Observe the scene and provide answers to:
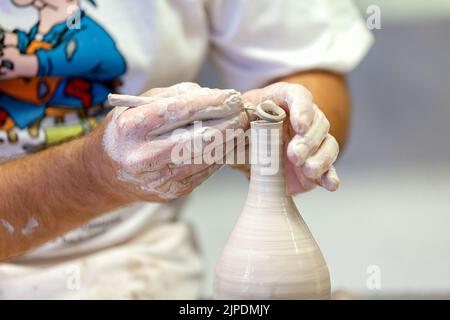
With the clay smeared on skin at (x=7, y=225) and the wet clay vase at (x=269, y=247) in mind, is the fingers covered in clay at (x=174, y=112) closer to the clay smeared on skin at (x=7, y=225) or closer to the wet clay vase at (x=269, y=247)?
the wet clay vase at (x=269, y=247)

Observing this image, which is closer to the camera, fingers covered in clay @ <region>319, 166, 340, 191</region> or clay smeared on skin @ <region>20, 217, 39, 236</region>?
fingers covered in clay @ <region>319, 166, 340, 191</region>

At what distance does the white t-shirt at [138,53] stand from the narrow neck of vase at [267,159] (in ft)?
1.45

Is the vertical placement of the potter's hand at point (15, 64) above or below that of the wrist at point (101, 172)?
above

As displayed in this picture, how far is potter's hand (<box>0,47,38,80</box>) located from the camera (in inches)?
47.8

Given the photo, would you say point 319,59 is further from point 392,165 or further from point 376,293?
point 392,165

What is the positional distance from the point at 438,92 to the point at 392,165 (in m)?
0.30

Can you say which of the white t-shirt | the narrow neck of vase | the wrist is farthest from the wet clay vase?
the white t-shirt

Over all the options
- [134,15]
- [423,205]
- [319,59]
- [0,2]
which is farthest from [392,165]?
[0,2]

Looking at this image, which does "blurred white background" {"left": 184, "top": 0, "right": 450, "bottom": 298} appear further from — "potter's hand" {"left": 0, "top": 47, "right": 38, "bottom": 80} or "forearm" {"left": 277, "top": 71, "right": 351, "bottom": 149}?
"potter's hand" {"left": 0, "top": 47, "right": 38, "bottom": 80}

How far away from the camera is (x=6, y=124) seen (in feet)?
4.09

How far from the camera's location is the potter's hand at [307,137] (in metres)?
0.89

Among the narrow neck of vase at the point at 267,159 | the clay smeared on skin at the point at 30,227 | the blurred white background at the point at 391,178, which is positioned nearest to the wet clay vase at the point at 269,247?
the narrow neck of vase at the point at 267,159

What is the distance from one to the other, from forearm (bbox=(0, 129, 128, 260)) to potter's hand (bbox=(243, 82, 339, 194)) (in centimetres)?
26

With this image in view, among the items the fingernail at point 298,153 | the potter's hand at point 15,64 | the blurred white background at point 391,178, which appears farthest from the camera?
the blurred white background at point 391,178
